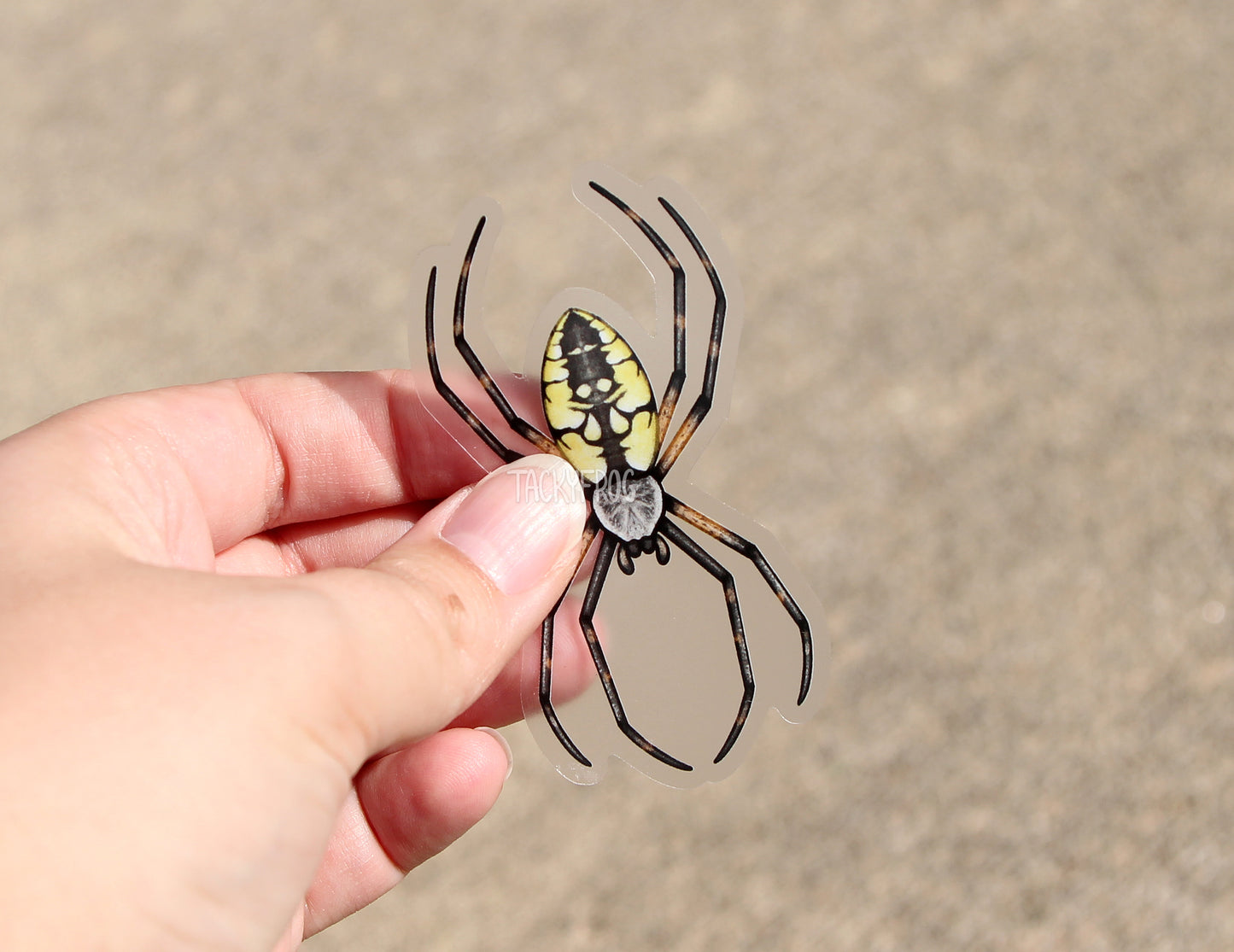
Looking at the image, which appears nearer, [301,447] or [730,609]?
[730,609]

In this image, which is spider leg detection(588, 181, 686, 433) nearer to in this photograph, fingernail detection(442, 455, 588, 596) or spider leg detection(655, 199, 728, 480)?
spider leg detection(655, 199, 728, 480)

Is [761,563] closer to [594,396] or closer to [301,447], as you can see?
[594,396]

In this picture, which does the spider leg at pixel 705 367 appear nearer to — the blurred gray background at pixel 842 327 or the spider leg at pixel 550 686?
the spider leg at pixel 550 686

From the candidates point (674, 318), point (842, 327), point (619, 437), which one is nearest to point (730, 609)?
point (619, 437)

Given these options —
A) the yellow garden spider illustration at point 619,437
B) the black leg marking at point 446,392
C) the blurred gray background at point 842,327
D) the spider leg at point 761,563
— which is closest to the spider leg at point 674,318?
the yellow garden spider illustration at point 619,437

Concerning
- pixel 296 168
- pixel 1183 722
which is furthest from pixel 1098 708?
pixel 296 168

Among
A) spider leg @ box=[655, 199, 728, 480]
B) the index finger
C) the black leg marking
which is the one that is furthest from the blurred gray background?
spider leg @ box=[655, 199, 728, 480]

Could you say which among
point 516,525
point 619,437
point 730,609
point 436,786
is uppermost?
point 619,437
